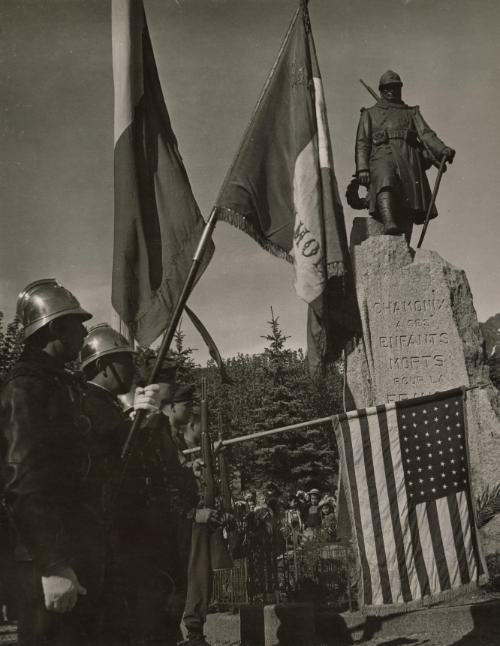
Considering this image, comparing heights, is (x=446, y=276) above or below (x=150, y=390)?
above

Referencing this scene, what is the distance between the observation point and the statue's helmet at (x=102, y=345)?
4039 millimetres

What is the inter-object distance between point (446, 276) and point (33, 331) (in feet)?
17.0

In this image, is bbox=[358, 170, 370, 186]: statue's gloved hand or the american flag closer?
the american flag

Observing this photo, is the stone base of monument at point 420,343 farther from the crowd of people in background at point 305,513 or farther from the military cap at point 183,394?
the crowd of people in background at point 305,513

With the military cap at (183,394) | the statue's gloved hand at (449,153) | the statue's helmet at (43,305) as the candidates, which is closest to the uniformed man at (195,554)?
the military cap at (183,394)

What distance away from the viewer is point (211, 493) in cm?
534

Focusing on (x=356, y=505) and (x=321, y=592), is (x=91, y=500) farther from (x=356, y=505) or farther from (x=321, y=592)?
(x=321, y=592)

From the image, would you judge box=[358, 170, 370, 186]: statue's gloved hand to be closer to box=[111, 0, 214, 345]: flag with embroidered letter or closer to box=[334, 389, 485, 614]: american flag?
box=[111, 0, 214, 345]: flag with embroidered letter

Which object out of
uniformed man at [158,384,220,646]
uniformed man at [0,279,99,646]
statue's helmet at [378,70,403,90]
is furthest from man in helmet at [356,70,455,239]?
uniformed man at [0,279,99,646]

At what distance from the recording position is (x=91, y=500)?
2.84m

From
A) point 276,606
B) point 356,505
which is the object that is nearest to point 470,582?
point 356,505

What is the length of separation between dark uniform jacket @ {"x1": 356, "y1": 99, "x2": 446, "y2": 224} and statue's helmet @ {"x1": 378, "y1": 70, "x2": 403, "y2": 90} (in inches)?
9.3

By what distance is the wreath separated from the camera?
8.13 m

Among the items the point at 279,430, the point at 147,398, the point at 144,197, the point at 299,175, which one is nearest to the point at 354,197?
Answer: the point at 299,175
